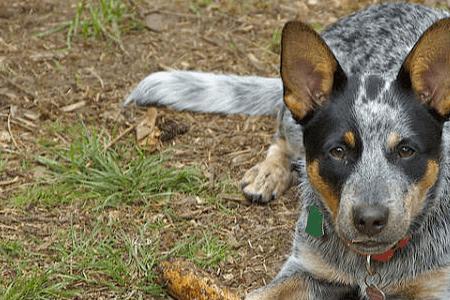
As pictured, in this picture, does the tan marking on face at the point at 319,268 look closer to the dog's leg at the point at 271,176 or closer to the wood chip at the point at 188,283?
the wood chip at the point at 188,283

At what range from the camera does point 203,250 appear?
5.31 meters

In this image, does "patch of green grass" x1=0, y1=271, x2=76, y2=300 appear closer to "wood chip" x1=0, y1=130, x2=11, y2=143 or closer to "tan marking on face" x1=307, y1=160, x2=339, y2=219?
"tan marking on face" x1=307, y1=160, x2=339, y2=219

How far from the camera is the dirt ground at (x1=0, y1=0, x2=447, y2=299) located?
17.9 feet

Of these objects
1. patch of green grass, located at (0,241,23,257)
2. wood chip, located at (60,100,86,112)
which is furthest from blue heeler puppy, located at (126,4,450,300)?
wood chip, located at (60,100,86,112)

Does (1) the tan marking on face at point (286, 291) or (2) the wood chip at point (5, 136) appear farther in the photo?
(2) the wood chip at point (5, 136)

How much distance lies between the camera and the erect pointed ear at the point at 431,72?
438 cm

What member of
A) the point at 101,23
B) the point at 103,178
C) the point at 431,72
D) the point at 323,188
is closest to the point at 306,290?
the point at 323,188

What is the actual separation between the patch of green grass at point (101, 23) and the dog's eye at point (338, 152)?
2914mm

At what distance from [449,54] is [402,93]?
23 centimetres

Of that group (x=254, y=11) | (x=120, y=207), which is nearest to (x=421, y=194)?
(x=120, y=207)

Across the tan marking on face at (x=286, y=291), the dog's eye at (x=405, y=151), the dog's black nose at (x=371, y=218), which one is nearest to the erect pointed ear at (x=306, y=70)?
the dog's eye at (x=405, y=151)

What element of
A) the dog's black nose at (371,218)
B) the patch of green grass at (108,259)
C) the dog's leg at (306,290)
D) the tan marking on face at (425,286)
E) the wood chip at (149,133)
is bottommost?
the wood chip at (149,133)

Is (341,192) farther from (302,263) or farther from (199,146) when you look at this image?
(199,146)

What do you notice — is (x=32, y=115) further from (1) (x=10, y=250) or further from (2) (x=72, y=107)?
(1) (x=10, y=250)
